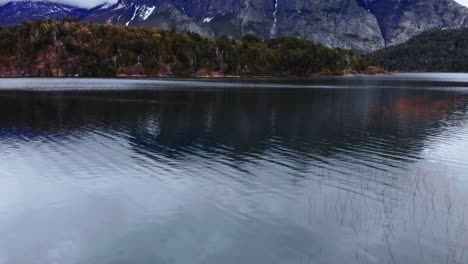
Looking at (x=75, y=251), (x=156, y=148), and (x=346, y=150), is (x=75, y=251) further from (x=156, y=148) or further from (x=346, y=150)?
(x=346, y=150)

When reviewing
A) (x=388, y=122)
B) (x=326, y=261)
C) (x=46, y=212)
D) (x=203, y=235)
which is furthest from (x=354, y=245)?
(x=388, y=122)

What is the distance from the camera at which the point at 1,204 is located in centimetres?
3048

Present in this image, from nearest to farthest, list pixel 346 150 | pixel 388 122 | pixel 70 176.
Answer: pixel 70 176 < pixel 346 150 < pixel 388 122

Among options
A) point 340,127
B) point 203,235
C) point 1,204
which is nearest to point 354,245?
point 203,235

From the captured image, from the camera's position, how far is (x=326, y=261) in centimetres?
2180

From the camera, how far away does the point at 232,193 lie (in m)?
32.9

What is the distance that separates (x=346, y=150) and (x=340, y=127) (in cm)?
1862

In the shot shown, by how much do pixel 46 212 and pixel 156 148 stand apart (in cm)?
2162

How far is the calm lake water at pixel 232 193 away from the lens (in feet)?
76.3

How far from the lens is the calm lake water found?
23.3 metres

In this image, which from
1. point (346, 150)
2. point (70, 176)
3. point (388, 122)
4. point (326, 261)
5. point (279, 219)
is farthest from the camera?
point (388, 122)

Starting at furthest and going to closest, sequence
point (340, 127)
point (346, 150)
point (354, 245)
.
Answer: point (340, 127), point (346, 150), point (354, 245)

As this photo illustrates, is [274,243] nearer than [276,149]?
Yes

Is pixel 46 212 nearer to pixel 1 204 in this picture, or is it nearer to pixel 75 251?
pixel 1 204
